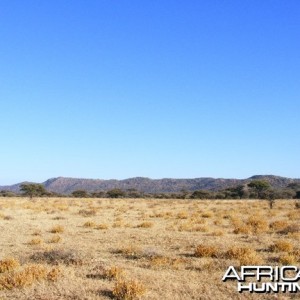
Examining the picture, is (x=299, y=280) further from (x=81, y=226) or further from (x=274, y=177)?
(x=274, y=177)

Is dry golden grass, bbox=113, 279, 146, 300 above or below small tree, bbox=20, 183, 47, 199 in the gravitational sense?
below

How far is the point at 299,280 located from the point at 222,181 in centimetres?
18785

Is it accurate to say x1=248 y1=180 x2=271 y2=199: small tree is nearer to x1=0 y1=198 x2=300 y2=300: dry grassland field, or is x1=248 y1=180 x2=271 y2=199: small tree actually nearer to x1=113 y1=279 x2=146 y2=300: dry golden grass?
x1=0 y1=198 x2=300 y2=300: dry grassland field

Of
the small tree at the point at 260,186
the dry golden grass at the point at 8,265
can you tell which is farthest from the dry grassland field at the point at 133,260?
the small tree at the point at 260,186

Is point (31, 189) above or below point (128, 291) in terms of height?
above

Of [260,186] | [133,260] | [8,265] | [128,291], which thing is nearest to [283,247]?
[133,260]

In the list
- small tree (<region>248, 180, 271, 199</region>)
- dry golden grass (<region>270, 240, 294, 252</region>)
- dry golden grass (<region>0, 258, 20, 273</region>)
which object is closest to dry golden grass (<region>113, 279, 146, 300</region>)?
dry golden grass (<region>0, 258, 20, 273</region>)

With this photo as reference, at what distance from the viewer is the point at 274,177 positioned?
186375 millimetres

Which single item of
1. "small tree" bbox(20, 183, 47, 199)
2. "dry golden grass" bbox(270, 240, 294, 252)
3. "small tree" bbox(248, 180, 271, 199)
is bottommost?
"dry golden grass" bbox(270, 240, 294, 252)

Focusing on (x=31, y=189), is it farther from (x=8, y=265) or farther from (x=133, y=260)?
(x=8, y=265)

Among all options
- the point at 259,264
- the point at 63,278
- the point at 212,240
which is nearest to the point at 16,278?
the point at 63,278

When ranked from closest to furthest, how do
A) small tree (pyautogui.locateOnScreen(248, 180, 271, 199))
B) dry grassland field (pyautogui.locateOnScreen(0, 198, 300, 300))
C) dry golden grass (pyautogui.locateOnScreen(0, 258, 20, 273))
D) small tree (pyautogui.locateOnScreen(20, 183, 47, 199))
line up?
dry grassland field (pyautogui.locateOnScreen(0, 198, 300, 300)) → dry golden grass (pyautogui.locateOnScreen(0, 258, 20, 273)) → small tree (pyautogui.locateOnScreen(248, 180, 271, 199)) → small tree (pyautogui.locateOnScreen(20, 183, 47, 199))

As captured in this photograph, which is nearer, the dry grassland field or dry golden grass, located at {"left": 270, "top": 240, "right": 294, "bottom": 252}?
the dry grassland field

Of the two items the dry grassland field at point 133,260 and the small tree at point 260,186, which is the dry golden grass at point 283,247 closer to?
the dry grassland field at point 133,260
